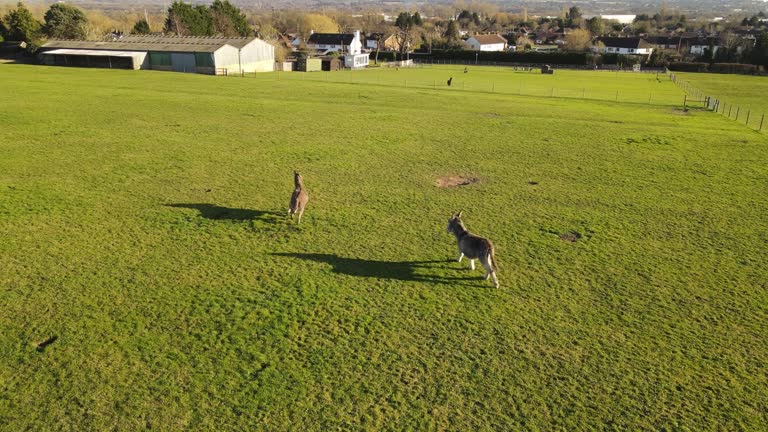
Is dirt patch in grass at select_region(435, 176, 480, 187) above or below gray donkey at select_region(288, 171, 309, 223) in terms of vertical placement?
below

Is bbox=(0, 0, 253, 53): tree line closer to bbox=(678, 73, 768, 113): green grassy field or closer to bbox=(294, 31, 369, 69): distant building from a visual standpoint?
bbox=(294, 31, 369, 69): distant building

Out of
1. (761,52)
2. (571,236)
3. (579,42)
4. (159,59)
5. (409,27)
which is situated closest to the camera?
(571,236)

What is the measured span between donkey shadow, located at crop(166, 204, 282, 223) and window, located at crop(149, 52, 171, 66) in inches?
2303

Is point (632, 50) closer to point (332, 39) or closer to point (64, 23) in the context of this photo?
point (332, 39)

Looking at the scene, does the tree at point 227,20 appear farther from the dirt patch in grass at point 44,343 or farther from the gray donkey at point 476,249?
the dirt patch in grass at point 44,343

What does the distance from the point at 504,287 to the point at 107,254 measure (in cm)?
1020

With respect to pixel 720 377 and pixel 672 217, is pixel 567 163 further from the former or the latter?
pixel 720 377

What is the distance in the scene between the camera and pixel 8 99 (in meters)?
36.1

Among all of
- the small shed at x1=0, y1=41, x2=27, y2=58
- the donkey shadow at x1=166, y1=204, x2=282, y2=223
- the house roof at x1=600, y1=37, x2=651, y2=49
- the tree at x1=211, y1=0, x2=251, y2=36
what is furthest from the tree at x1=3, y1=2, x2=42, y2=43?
the house roof at x1=600, y1=37, x2=651, y2=49

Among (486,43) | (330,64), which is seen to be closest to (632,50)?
(486,43)

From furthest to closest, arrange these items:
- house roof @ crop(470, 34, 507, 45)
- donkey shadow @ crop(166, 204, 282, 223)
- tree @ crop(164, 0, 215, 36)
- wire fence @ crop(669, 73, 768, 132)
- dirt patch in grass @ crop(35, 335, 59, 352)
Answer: house roof @ crop(470, 34, 507, 45)
tree @ crop(164, 0, 215, 36)
wire fence @ crop(669, 73, 768, 132)
donkey shadow @ crop(166, 204, 282, 223)
dirt patch in grass @ crop(35, 335, 59, 352)

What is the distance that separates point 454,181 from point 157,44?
6441 cm

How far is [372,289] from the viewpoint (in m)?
12.1

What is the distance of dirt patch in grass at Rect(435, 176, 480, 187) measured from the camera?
795 inches
